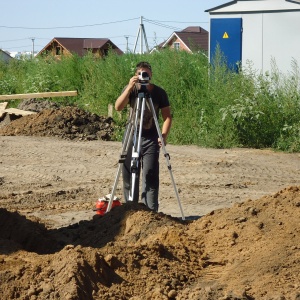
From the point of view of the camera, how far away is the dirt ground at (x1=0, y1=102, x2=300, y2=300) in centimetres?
587

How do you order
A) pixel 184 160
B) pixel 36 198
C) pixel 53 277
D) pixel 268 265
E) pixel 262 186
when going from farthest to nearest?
pixel 184 160 < pixel 262 186 < pixel 36 198 < pixel 268 265 < pixel 53 277

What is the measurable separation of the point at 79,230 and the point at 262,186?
5.56 m

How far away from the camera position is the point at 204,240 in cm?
748

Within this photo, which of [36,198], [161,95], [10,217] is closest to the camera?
[10,217]

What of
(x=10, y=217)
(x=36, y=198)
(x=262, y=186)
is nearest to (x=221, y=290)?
(x=10, y=217)

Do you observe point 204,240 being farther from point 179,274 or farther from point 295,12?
point 295,12

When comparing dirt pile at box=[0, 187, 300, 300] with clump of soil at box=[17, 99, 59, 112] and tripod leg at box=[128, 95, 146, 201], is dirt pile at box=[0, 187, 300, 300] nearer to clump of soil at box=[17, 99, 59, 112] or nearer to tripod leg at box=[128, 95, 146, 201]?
tripod leg at box=[128, 95, 146, 201]

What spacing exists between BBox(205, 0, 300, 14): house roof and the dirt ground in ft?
20.3

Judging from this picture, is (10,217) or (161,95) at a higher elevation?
(161,95)

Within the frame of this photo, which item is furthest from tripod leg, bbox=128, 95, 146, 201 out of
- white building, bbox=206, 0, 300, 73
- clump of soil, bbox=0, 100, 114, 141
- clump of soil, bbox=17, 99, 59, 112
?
clump of soil, bbox=17, 99, 59, 112

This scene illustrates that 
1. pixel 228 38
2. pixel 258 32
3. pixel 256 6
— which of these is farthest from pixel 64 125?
pixel 256 6

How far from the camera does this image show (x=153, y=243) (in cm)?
688

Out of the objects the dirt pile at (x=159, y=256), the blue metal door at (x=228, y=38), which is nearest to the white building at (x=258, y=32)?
the blue metal door at (x=228, y=38)

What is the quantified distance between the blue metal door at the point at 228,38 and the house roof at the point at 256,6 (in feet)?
0.88
